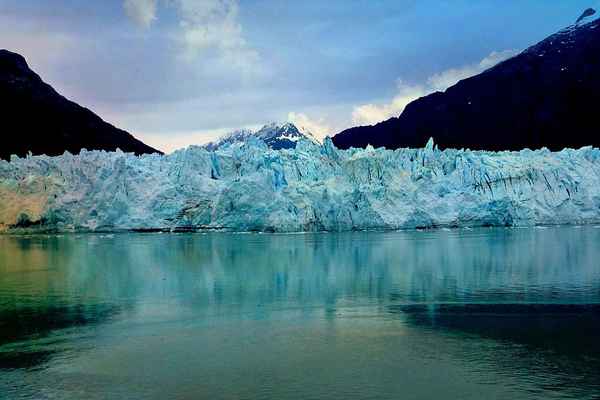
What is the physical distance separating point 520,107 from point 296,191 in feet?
114

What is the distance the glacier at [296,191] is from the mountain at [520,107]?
1859cm

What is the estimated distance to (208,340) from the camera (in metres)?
8.58

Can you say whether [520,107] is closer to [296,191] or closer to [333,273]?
[296,191]

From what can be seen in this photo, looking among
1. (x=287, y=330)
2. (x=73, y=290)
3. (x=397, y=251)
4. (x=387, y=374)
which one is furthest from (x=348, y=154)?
(x=387, y=374)

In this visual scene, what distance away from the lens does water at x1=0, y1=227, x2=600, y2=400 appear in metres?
6.50

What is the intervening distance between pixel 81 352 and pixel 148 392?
2000 mm

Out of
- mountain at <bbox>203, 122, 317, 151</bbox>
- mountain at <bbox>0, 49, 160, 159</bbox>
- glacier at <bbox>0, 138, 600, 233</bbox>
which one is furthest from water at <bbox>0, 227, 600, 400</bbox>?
mountain at <bbox>203, 122, 317, 151</bbox>

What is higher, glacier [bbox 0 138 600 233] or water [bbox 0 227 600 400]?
glacier [bbox 0 138 600 233]

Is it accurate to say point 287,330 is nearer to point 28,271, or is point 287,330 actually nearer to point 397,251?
point 28,271

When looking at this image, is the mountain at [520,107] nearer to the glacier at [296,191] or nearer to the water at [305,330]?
the glacier at [296,191]

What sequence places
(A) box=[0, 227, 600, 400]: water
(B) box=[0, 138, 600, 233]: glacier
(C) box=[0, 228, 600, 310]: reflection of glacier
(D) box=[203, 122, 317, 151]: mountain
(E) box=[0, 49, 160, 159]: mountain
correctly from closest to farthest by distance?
(A) box=[0, 227, 600, 400]: water, (C) box=[0, 228, 600, 310]: reflection of glacier, (B) box=[0, 138, 600, 233]: glacier, (E) box=[0, 49, 160, 159]: mountain, (D) box=[203, 122, 317, 151]: mountain

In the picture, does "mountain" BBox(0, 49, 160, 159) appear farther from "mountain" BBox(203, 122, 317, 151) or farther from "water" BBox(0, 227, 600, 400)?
"water" BBox(0, 227, 600, 400)

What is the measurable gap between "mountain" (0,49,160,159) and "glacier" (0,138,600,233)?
18.7m

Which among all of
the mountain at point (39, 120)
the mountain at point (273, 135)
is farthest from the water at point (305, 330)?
the mountain at point (273, 135)
